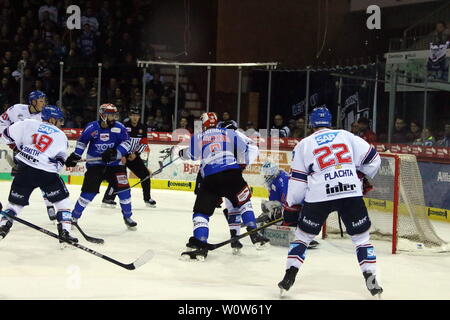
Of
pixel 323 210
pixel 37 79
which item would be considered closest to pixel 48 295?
pixel 323 210

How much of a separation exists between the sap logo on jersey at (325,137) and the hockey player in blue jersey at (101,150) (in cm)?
291

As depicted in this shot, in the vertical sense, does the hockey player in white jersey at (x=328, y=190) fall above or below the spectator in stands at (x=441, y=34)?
below

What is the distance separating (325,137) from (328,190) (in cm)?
33

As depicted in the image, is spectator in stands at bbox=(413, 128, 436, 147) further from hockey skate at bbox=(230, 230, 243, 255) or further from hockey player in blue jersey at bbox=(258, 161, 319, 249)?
hockey skate at bbox=(230, 230, 243, 255)

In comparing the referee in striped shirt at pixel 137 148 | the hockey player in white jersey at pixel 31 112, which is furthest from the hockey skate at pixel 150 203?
the hockey player in white jersey at pixel 31 112

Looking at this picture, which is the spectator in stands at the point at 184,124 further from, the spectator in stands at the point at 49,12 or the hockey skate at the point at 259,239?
the hockey skate at the point at 259,239

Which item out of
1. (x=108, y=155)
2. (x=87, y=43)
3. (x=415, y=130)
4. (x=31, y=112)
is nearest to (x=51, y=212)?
(x=108, y=155)

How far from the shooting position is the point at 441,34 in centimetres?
1069

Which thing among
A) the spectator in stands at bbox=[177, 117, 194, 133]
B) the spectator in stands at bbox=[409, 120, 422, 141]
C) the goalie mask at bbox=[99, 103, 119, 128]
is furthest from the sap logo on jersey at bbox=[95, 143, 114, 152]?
the spectator in stands at bbox=[177, 117, 194, 133]

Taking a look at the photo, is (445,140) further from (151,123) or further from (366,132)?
(151,123)

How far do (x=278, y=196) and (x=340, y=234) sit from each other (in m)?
0.89

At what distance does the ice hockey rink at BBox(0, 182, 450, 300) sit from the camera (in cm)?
464

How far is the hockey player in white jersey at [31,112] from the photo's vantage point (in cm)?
709
